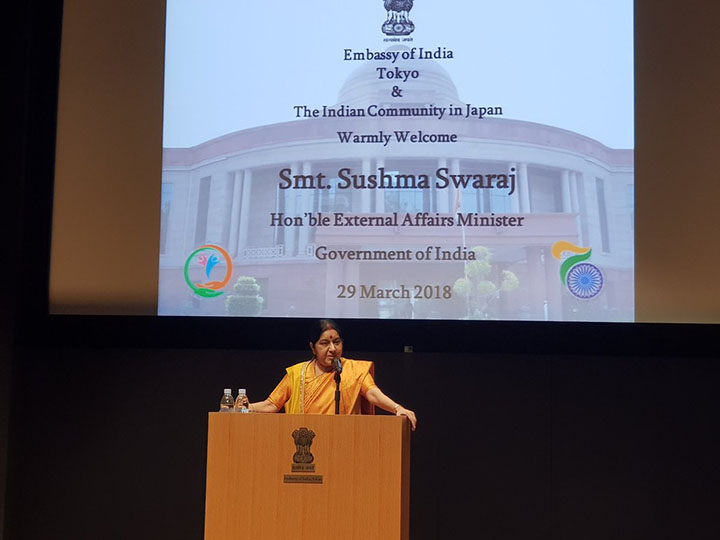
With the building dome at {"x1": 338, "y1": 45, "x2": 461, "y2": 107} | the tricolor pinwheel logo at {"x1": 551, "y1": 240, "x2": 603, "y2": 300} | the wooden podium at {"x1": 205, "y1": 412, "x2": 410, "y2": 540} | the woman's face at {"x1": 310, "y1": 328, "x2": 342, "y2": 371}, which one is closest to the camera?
the wooden podium at {"x1": 205, "y1": 412, "x2": 410, "y2": 540}

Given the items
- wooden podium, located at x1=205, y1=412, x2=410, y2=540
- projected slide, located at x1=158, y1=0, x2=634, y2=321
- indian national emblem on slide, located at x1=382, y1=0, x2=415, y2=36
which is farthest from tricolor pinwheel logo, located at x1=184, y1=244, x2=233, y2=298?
wooden podium, located at x1=205, y1=412, x2=410, y2=540

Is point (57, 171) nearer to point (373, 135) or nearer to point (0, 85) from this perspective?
point (0, 85)

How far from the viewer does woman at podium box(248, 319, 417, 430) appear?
3631 mm

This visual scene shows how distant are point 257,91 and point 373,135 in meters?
0.62

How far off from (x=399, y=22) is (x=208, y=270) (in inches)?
60.3

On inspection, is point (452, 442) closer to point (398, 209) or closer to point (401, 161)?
point (398, 209)

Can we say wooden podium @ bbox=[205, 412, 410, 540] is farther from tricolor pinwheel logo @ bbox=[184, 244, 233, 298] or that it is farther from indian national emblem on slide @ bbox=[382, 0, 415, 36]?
indian national emblem on slide @ bbox=[382, 0, 415, 36]

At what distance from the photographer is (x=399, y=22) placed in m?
4.58

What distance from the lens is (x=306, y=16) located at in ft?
15.2

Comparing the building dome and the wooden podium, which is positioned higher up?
the building dome

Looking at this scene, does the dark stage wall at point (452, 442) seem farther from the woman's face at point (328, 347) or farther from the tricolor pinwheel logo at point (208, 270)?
the woman's face at point (328, 347)

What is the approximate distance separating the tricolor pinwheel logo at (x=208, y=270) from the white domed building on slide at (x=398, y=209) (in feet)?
0.11

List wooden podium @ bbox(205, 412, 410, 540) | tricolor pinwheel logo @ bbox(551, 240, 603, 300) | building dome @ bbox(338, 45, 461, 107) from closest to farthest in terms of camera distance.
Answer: wooden podium @ bbox(205, 412, 410, 540) < tricolor pinwheel logo @ bbox(551, 240, 603, 300) < building dome @ bbox(338, 45, 461, 107)

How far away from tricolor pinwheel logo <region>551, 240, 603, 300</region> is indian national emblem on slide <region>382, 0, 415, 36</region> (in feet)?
4.17
